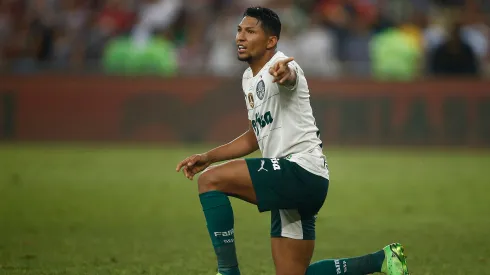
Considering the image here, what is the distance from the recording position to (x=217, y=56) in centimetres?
1908

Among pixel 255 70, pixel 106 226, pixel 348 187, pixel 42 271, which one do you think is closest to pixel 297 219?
pixel 255 70

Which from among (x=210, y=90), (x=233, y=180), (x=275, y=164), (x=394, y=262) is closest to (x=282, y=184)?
(x=275, y=164)

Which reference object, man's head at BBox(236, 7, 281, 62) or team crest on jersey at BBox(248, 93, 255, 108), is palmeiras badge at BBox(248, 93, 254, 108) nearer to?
team crest on jersey at BBox(248, 93, 255, 108)

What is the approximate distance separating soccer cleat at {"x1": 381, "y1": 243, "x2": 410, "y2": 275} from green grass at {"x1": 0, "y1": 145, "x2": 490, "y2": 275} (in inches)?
47.1

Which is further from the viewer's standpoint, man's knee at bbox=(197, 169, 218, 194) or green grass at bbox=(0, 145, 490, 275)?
green grass at bbox=(0, 145, 490, 275)

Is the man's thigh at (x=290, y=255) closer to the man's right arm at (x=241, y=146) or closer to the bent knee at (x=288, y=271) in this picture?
the bent knee at (x=288, y=271)

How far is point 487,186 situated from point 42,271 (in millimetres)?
8144

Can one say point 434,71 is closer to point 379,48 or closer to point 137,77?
point 379,48

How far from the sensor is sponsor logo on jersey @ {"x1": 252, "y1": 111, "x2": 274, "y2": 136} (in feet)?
20.7

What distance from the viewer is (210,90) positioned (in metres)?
18.5

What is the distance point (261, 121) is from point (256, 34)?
0.57m

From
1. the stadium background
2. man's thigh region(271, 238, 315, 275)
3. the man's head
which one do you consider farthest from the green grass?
the man's head

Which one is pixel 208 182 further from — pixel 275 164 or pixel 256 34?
pixel 256 34

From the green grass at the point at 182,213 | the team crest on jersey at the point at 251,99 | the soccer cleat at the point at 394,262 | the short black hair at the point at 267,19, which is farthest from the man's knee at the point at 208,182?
the green grass at the point at 182,213
